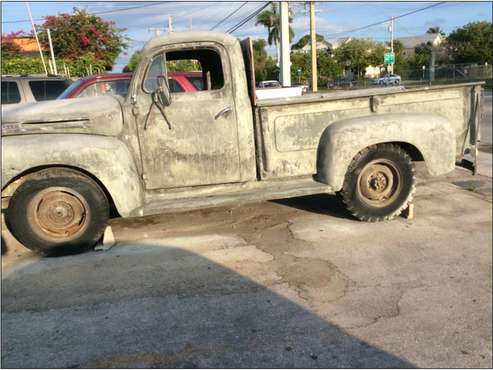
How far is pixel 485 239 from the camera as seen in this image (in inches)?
172

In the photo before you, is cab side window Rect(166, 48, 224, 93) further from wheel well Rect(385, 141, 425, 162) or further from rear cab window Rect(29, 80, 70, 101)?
rear cab window Rect(29, 80, 70, 101)

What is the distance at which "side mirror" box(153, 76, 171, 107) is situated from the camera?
4.38 meters

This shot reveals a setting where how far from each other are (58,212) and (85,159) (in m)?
0.62

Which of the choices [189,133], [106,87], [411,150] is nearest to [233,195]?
[189,133]

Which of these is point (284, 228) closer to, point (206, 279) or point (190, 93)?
point (206, 279)

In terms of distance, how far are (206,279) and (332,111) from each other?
7.43 ft

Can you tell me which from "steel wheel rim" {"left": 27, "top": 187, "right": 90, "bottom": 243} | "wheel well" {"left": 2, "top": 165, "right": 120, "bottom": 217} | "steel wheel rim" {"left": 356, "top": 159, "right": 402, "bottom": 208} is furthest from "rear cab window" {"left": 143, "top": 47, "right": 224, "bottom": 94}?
"steel wheel rim" {"left": 356, "top": 159, "right": 402, "bottom": 208}

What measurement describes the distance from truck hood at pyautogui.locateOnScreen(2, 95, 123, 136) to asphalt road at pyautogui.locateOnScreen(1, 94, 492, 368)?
1223 mm

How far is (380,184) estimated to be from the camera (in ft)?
16.5

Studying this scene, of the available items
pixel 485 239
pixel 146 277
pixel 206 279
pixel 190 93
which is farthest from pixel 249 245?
pixel 485 239

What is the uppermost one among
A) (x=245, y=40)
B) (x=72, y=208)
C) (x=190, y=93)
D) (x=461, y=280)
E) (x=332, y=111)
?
(x=245, y=40)

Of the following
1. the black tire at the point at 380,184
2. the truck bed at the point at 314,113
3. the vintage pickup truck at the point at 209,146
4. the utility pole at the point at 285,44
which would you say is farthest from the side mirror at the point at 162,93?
the utility pole at the point at 285,44

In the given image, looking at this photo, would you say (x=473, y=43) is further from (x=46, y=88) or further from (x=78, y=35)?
(x=46, y=88)

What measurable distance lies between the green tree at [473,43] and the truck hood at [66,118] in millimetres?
62737
